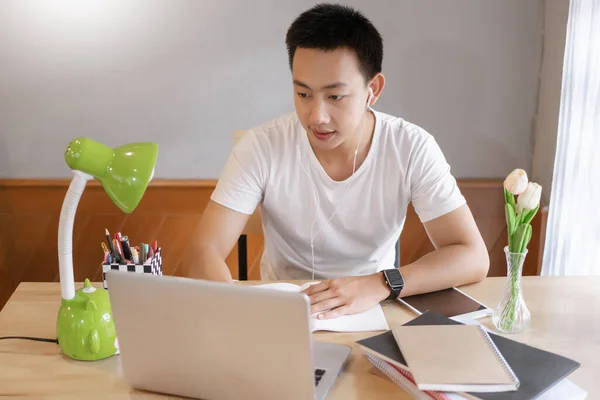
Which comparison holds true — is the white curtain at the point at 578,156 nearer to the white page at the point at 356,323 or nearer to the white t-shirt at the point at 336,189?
the white t-shirt at the point at 336,189

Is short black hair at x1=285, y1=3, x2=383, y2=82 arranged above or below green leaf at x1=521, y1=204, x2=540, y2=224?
above

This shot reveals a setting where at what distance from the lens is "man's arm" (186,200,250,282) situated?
1.51m

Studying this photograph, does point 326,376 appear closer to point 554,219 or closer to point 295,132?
point 295,132

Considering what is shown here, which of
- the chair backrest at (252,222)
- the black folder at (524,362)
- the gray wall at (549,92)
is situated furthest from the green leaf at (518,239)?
the gray wall at (549,92)

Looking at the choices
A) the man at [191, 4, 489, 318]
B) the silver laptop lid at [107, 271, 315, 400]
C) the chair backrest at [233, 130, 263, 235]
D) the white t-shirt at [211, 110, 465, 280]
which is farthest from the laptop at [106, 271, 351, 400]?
the chair backrest at [233, 130, 263, 235]

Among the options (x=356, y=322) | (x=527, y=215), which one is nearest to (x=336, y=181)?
(x=356, y=322)

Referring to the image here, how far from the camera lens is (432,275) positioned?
4.70 ft

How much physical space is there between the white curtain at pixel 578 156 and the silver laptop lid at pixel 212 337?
1467mm

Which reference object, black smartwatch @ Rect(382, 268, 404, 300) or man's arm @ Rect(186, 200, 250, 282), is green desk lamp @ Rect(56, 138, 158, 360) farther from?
black smartwatch @ Rect(382, 268, 404, 300)

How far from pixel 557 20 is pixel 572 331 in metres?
1.48

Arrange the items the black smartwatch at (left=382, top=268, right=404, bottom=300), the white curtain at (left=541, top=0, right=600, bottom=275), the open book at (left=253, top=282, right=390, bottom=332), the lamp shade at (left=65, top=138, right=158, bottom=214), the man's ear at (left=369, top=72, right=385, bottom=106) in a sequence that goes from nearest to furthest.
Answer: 1. the lamp shade at (left=65, top=138, right=158, bottom=214)
2. the open book at (left=253, top=282, right=390, bottom=332)
3. the black smartwatch at (left=382, top=268, right=404, bottom=300)
4. the man's ear at (left=369, top=72, right=385, bottom=106)
5. the white curtain at (left=541, top=0, right=600, bottom=275)

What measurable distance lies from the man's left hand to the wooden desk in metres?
0.04

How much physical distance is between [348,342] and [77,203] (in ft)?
1.83

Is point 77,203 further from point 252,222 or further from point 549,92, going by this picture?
point 549,92
